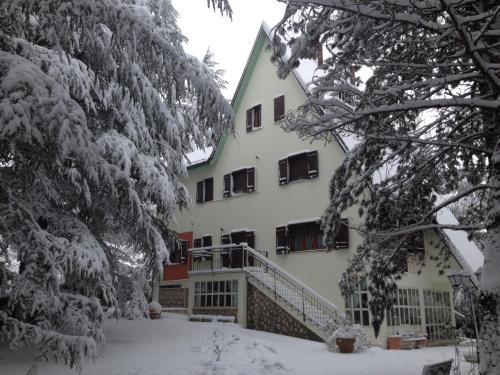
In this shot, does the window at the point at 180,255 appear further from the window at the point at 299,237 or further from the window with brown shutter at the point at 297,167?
the window with brown shutter at the point at 297,167

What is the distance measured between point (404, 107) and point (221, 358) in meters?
6.89

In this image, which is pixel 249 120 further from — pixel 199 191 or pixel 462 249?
pixel 462 249

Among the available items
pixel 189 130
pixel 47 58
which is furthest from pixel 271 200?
pixel 47 58

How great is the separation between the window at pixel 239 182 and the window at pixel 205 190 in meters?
1.16

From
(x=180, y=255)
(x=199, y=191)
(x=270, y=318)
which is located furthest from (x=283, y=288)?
(x=199, y=191)

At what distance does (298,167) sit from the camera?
18.3m

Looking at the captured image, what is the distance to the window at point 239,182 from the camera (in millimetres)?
20172

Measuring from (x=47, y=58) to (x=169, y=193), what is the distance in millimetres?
4026

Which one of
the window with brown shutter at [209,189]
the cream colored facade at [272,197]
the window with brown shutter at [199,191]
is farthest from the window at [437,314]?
the window with brown shutter at [199,191]

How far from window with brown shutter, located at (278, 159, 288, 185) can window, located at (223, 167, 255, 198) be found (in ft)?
5.42

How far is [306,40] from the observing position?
655 centimetres

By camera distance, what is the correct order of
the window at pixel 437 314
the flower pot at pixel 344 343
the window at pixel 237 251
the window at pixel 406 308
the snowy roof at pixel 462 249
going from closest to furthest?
the flower pot at pixel 344 343, the snowy roof at pixel 462 249, the window at pixel 406 308, the window at pixel 437 314, the window at pixel 237 251

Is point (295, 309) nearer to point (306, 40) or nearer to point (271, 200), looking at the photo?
point (271, 200)

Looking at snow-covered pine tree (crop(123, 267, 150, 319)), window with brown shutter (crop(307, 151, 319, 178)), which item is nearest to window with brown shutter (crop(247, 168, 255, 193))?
window with brown shutter (crop(307, 151, 319, 178))
